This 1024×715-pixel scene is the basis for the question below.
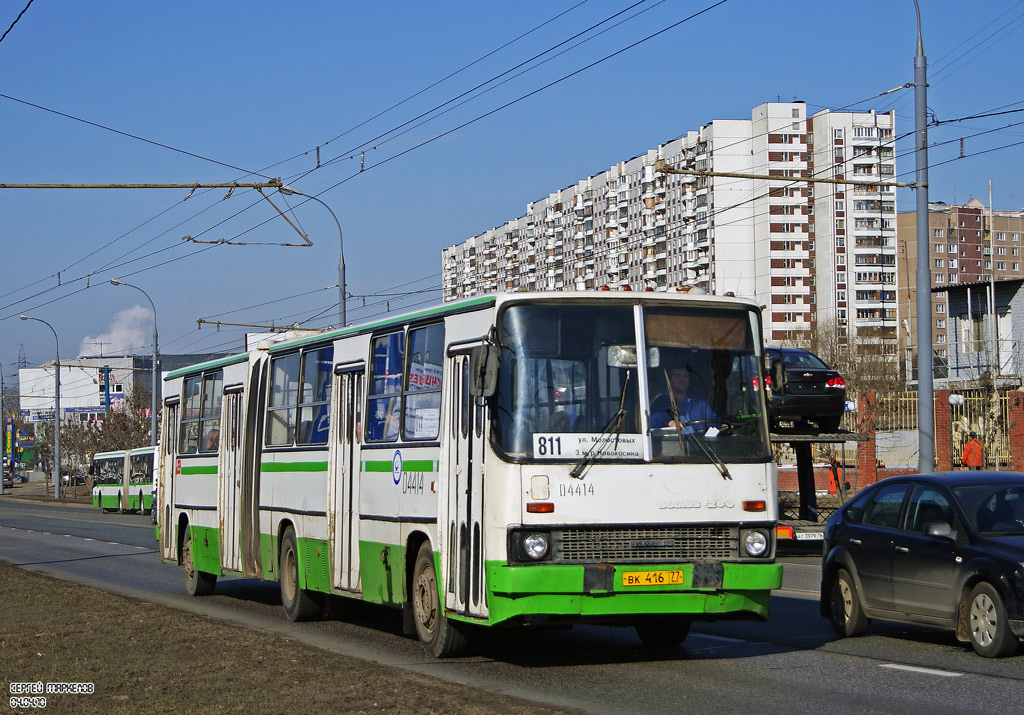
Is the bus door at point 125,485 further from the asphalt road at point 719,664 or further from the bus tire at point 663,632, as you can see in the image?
the bus tire at point 663,632

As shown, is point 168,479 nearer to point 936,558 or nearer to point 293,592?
point 293,592

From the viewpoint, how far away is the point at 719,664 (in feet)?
35.9

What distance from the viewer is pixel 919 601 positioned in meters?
11.3

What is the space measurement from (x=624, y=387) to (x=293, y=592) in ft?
20.1

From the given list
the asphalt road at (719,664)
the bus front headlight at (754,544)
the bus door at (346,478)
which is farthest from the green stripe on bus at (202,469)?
the bus front headlight at (754,544)

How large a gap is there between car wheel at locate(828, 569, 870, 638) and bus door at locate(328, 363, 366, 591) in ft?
14.4

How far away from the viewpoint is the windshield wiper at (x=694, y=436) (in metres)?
10.6

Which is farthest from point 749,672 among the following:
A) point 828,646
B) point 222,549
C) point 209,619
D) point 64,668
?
point 222,549

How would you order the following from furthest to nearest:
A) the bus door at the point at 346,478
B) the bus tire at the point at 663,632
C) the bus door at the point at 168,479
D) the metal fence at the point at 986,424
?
Answer: the metal fence at the point at 986,424 < the bus door at the point at 168,479 < the bus door at the point at 346,478 < the bus tire at the point at 663,632

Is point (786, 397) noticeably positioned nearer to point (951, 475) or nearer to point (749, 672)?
point (951, 475)

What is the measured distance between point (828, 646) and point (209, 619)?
251 inches

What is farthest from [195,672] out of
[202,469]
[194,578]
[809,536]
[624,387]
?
[809,536]

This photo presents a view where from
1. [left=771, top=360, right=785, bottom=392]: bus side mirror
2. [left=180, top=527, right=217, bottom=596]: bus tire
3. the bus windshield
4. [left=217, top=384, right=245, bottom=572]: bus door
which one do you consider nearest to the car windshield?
[left=771, top=360, right=785, bottom=392]: bus side mirror

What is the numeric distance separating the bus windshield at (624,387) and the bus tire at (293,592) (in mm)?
5415
